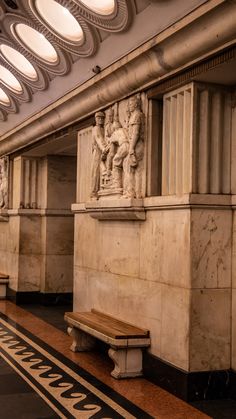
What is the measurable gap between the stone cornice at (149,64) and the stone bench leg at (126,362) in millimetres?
2714

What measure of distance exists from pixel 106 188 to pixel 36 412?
2.97 meters

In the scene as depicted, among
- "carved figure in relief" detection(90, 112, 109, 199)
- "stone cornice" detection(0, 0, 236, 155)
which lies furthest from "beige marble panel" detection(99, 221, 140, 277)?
"stone cornice" detection(0, 0, 236, 155)

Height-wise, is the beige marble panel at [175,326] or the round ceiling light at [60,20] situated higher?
the round ceiling light at [60,20]

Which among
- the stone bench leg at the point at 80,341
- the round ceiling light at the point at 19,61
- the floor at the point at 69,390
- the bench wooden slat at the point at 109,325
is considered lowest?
the floor at the point at 69,390

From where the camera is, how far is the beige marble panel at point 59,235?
38.7ft

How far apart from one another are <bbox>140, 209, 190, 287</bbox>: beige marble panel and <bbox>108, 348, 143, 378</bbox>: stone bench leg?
776mm

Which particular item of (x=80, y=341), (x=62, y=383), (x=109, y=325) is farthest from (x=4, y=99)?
(x=62, y=383)

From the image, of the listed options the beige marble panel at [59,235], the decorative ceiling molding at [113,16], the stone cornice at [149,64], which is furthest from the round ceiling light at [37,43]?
the beige marble panel at [59,235]

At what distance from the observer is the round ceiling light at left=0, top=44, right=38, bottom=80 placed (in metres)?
9.40

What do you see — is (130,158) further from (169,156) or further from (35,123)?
(35,123)

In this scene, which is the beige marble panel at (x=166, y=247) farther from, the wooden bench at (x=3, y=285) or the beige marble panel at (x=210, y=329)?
the wooden bench at (x=3, y=285)

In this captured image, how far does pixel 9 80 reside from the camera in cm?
1037

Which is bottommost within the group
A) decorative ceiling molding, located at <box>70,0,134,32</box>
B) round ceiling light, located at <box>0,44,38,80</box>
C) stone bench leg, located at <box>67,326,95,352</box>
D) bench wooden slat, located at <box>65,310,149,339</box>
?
stone bench leg, located at <box>67,326,95,352</box>

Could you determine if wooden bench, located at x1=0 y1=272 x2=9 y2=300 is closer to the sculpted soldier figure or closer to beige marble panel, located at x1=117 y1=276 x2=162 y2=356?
beige marble panel, located at x1=117 y1=276 x2=162 y2=356
